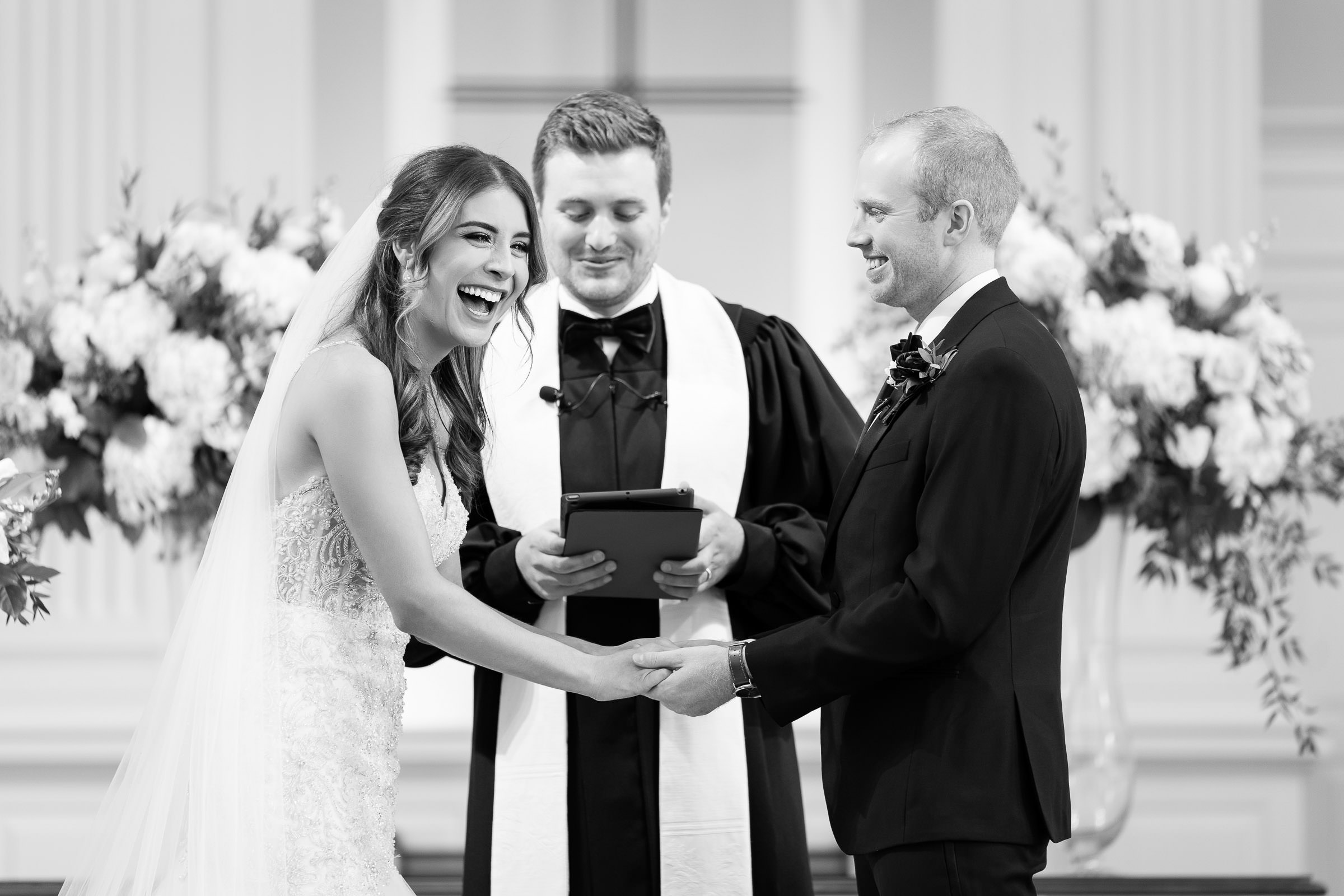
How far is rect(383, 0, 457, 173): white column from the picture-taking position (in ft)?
16.8

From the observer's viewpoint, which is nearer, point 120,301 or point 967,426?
point 967,426

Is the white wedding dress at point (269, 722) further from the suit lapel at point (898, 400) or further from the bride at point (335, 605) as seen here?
the suit lapel at point (898, 400)

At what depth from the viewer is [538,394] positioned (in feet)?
9.64

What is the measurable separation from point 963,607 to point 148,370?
6.34ft

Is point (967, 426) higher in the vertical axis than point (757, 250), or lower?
lower

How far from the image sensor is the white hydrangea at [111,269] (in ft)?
11.1

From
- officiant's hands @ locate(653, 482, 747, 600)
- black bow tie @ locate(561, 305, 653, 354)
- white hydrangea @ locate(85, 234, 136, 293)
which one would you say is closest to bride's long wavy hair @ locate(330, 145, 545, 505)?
black bow tie @ locate(561, 305, 653, 354)

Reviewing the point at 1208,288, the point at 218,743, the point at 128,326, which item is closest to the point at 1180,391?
the point at 1208,288

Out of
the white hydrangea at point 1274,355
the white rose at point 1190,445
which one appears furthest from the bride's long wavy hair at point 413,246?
the white hydrangea at point 1274,355

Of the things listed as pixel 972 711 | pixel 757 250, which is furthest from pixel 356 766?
pixel 757 250

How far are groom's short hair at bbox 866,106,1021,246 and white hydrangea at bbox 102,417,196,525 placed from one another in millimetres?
1749

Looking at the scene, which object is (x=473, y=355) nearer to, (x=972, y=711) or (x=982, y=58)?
(x=972, y=711)

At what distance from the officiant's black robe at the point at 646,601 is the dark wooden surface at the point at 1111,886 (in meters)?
0.73

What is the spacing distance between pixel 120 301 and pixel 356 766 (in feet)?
4.80
